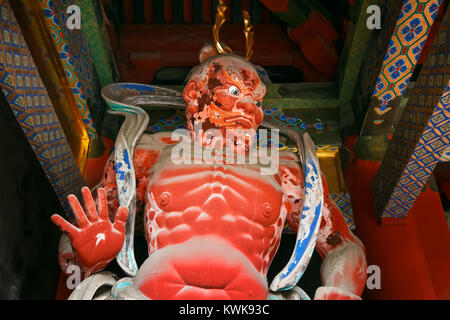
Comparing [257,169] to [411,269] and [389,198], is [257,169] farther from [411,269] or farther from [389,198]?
[411,269]

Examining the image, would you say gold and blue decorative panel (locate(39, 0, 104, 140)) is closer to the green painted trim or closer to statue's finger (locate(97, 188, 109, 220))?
the green painted trim

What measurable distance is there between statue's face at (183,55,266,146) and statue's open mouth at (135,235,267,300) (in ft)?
2.42

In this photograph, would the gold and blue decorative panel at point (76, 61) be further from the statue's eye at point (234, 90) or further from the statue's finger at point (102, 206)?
the statue's finger at point (102, 206)

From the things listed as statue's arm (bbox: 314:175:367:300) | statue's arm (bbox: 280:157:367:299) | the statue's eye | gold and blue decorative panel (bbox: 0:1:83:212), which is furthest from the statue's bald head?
gold and blue decorative panel (bbox: 0:1:83:212)

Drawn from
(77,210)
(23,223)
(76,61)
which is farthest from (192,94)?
(23,223)

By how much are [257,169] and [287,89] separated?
4.40ft

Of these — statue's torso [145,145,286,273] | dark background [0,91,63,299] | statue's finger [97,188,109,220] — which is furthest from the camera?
dark background [0,91,63,299]

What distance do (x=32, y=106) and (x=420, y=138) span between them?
2.04 meters

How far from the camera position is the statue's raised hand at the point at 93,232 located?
229 centimetres

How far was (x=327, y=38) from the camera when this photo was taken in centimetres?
408

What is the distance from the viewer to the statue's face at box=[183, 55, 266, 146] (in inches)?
113

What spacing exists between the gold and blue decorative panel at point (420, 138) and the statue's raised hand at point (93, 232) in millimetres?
1612

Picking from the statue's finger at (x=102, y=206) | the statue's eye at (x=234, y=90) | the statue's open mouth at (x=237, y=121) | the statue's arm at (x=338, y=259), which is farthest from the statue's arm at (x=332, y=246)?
the statue's finger at (x=102, y=206)
